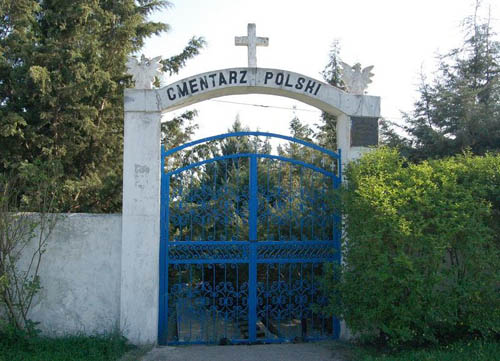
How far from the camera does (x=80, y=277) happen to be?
19.2 ft

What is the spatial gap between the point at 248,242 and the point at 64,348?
2.49 metres

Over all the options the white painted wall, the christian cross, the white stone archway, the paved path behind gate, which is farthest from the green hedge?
the white painted wall

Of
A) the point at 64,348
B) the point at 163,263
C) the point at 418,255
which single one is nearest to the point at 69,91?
the point at 163,263

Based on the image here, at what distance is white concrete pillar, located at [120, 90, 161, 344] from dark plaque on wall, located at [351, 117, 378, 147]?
265cm

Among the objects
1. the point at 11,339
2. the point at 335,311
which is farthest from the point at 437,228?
the point at 11,339

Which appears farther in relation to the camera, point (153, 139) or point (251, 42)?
point (251, 42)

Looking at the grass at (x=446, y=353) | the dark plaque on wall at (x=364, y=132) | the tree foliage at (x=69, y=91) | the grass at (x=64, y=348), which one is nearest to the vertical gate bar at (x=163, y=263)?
the grass at (x=64, y=348)

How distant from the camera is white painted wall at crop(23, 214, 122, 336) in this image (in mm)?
5840

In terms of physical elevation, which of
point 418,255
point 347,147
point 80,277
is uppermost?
point 347,147

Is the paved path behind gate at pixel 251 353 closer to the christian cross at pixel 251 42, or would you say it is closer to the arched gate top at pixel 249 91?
the arched gate top at pixel 249 91

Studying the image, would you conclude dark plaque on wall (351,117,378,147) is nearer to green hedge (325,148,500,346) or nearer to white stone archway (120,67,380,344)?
white stone archway (120,67,380,344)

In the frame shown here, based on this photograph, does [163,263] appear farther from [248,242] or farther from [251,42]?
[251,42]

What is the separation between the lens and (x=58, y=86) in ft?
32.6

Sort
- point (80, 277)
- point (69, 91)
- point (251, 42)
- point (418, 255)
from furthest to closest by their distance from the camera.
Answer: point (69, 91) → point (251, 42) → point (80, 277) → point (418, 255)
